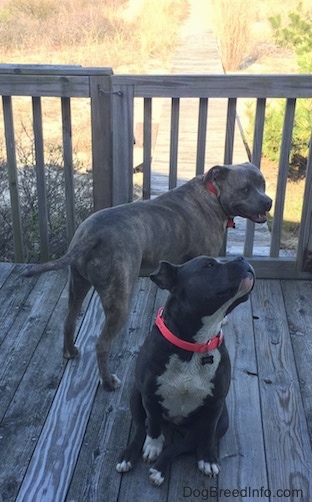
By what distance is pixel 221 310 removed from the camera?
7.27 ft

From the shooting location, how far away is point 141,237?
297cm

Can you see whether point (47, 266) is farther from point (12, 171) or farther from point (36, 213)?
point (36, 213)

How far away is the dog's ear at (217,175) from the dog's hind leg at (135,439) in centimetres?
141

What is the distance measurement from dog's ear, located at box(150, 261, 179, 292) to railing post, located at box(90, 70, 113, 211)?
186 cm

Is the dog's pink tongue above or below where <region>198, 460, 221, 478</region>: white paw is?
above

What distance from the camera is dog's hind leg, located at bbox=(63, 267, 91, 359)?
298 cm

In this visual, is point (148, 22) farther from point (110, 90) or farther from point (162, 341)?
point (162, 341)

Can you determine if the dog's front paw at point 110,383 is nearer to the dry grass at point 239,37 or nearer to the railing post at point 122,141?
the railing post at point 122,141

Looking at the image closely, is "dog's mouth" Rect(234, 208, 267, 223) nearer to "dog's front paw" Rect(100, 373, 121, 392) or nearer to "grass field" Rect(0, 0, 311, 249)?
"dog's front paw" Rect(100, 373, 121, 392)

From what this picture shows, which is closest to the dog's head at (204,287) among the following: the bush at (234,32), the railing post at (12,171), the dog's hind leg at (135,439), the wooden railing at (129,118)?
the dog's hind leg at (135,439)

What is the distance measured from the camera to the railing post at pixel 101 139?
147 inches

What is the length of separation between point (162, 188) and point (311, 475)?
156 inches

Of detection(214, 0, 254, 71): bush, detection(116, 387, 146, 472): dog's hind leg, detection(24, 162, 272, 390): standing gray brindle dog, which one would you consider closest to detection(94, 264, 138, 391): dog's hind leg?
detection(24, 162, 272, 390): standing gray brindle dog

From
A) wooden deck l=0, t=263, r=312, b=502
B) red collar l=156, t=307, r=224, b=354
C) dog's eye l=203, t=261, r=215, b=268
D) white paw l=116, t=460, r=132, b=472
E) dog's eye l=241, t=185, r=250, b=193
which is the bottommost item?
wooden deck l=0, t=263, r=312, b=502
